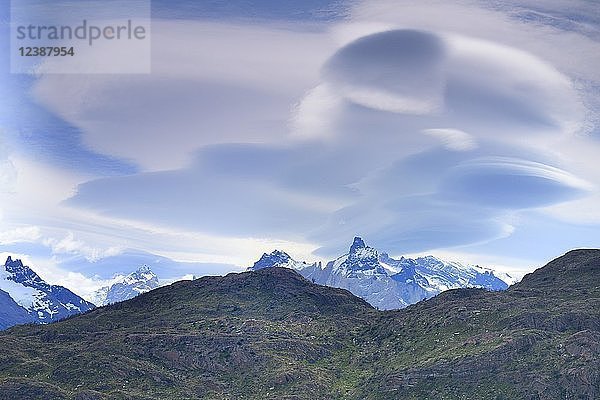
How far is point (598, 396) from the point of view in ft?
650

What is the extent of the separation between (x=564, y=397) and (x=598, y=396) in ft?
32.0

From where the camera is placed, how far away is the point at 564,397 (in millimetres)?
199500
